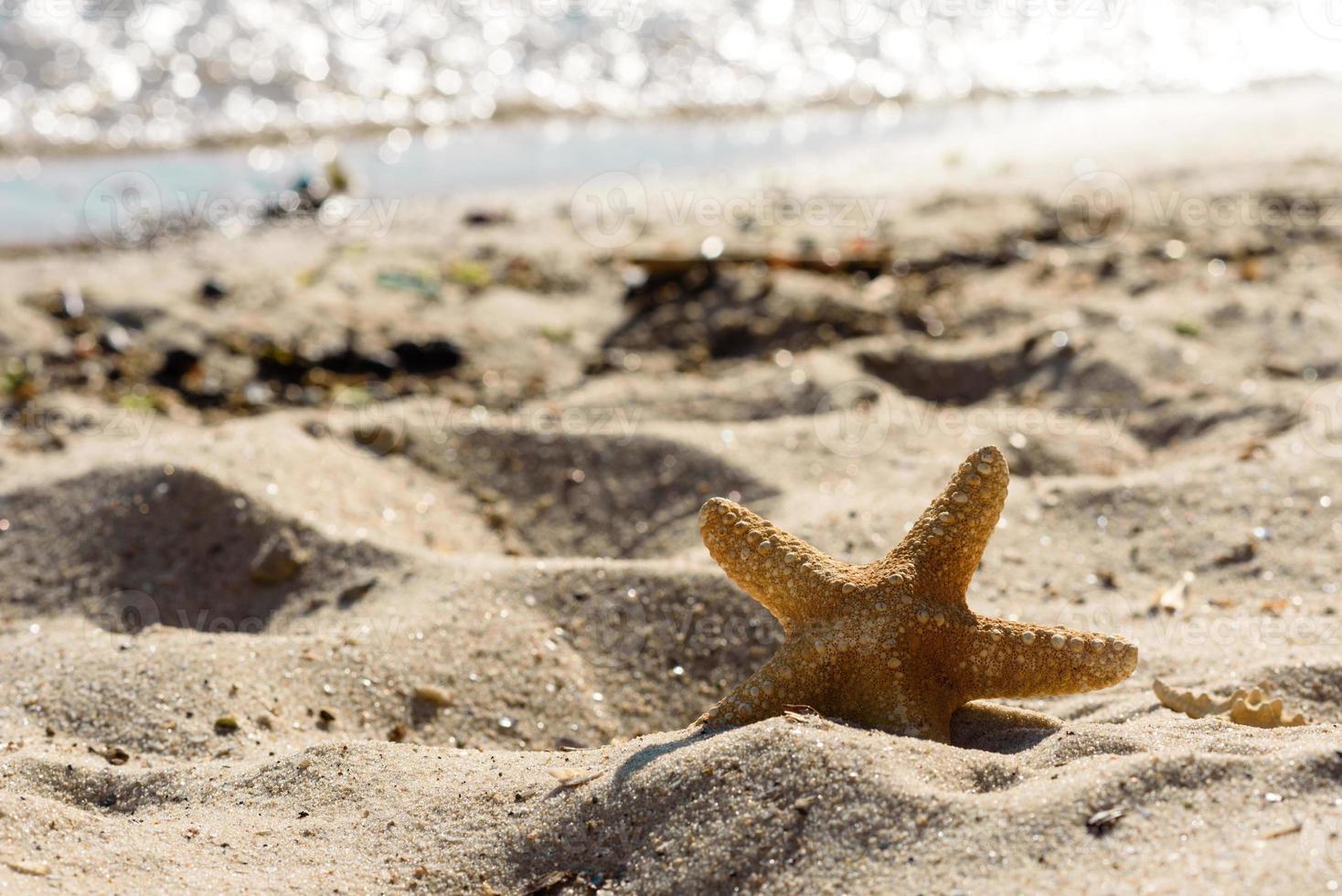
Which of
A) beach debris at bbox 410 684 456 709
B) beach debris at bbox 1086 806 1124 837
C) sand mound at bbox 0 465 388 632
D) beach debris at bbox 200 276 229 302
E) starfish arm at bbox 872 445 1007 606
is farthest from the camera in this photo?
beach debris at bbox 200 276 229 302

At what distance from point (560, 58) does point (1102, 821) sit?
1032 cm

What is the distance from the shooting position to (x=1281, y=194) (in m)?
6.61

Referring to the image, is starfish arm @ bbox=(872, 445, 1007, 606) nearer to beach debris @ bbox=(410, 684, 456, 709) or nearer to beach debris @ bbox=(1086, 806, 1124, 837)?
beach debris @ bbox=(1086, 806, 1124, 837)

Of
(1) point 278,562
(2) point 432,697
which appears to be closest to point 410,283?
(1) point 278,562

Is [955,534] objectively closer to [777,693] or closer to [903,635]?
[903,635]

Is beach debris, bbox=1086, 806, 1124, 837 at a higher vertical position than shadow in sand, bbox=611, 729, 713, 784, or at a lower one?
higher

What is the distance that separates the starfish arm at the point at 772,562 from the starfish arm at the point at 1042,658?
328mm

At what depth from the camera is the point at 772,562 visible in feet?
8.68

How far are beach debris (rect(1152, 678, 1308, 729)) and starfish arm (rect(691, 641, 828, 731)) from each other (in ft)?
2.88

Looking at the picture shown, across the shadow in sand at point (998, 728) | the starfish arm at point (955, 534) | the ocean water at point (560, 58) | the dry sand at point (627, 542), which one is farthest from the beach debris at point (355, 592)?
the ocean water at point (560, 58)

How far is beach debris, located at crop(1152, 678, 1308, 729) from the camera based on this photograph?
2697mm

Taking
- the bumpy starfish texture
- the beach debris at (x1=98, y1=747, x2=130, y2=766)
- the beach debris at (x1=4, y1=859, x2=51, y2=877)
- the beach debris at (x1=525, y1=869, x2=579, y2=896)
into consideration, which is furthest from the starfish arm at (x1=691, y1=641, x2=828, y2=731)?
the beach debris at (x1=98, y1=747, x2=130, y2=766)

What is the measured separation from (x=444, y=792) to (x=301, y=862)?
0.30 metres

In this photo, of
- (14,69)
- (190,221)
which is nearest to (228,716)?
(190,221)
